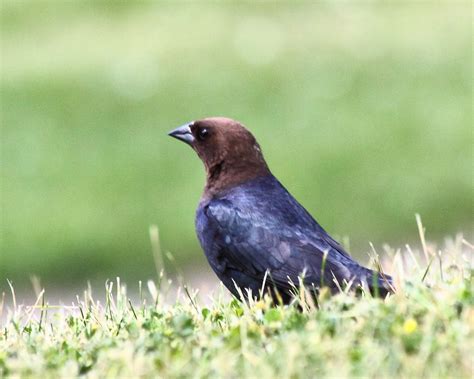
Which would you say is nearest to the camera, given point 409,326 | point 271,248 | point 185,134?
point 409,326

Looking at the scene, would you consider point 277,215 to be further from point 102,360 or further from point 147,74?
point 147,74

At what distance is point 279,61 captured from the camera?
50.7 feet

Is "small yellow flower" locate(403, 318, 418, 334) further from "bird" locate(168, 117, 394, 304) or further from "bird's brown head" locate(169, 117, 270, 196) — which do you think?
"bird's brown head" locate(169, 117, 270, 196)

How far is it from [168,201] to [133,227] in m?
0.65

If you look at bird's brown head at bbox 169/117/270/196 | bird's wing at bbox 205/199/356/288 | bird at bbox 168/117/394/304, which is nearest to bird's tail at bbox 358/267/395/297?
bird at bbox 168/117/394/304

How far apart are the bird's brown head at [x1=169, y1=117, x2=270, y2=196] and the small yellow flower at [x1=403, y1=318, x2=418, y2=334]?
259 cm

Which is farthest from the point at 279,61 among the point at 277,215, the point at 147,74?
the point at 277,215

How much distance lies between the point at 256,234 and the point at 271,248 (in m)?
0.13

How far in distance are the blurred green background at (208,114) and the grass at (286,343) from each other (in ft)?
Result: 17.0

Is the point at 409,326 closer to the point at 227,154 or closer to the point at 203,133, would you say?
the point at 227,154

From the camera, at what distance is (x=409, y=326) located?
4.12m

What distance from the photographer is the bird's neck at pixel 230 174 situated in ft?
21.6

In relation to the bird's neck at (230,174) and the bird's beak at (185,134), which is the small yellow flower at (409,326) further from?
the bird's beak at (185,134)

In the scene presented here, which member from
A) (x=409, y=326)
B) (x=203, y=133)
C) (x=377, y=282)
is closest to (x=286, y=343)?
(x=409, y=326)
